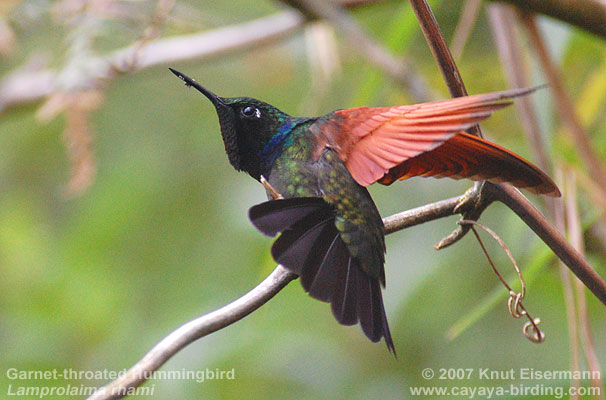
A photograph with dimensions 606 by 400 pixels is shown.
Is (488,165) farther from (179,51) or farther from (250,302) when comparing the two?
(179,51)

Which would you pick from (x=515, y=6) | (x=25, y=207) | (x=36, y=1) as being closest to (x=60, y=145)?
(x=25, y=207)

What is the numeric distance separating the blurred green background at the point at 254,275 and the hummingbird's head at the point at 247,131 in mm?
518

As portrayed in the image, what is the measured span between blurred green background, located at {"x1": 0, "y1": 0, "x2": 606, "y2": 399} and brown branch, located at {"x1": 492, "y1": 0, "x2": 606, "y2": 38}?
38 centimetres

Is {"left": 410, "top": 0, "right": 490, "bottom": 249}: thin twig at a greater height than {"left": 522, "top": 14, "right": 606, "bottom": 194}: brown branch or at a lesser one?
lesser

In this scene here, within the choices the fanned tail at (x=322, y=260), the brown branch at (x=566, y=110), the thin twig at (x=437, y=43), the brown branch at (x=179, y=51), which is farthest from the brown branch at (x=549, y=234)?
the brown branch at (x=179, y=51)

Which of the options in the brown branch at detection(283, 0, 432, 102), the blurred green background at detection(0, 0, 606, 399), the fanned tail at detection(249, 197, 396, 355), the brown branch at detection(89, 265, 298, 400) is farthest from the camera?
the blurred green background at detection(0, 0, 606, 399)

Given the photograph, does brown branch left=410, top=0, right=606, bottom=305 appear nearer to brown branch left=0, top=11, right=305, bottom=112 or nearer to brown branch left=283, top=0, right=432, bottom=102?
brown branch left=283, top=0, right=432, bottom=102

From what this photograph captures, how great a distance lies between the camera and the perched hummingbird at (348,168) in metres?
1.08

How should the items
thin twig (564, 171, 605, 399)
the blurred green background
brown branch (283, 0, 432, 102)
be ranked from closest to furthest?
thin twig (564, 171, 605, 399), brown branch (283, 0, 432, 102), the blurred green background

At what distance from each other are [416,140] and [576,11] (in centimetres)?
74

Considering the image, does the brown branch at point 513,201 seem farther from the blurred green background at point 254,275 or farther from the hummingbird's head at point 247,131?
the blurred green background at point 254,275

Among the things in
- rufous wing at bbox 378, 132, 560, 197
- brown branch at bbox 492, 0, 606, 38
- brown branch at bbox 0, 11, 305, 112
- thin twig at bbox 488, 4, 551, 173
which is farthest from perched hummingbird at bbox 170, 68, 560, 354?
brown branch at bbox 0, 11, 305, 112

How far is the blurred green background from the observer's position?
2523 mm

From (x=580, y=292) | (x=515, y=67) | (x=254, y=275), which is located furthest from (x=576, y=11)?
(x=254, y=275)
